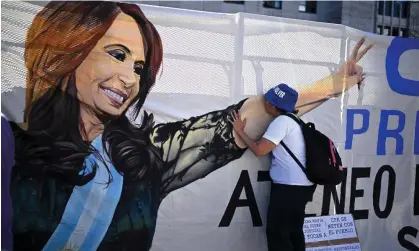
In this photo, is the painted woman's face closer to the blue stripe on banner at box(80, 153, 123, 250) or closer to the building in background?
the blue stripe on banner at box(80, 153, 123, 250)

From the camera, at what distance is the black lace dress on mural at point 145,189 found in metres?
3.57

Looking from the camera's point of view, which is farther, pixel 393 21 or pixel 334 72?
pixel 393 21

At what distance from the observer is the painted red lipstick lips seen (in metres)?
3.76

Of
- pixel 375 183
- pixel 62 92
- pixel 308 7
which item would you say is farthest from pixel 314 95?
pixel 308 7

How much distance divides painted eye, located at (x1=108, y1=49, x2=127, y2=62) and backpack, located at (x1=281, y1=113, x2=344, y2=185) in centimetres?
143

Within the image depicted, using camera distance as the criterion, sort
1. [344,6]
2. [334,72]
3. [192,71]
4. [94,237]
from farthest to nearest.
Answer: [344,6] < [334,72] < [192,71] < [94,237]

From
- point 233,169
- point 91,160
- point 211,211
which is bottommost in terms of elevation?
point 211,211

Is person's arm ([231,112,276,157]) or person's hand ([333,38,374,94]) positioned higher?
person's hand ([333,38,374,94])

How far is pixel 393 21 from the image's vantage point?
93.2 feet

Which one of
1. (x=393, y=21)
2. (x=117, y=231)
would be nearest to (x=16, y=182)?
(x=117, y=231)

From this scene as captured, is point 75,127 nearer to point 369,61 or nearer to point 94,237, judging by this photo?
point 94,237

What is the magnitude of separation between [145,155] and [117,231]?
0.63m

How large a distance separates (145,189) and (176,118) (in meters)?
0.63

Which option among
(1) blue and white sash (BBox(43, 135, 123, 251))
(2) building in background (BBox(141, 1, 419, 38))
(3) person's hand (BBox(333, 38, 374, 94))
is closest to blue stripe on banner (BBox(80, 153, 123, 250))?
(1) blue and white sash (BBox(43, 135, 123, 251))
